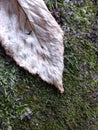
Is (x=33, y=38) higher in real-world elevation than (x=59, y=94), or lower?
higher

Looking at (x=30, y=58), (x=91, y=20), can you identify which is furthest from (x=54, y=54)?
(x=91, y=20)

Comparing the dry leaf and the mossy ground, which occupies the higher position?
the dry leaf

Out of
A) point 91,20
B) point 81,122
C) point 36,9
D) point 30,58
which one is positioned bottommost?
point 81,122

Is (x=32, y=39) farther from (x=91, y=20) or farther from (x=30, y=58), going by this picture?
(x=91, y=20)

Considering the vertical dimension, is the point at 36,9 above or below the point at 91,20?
above
